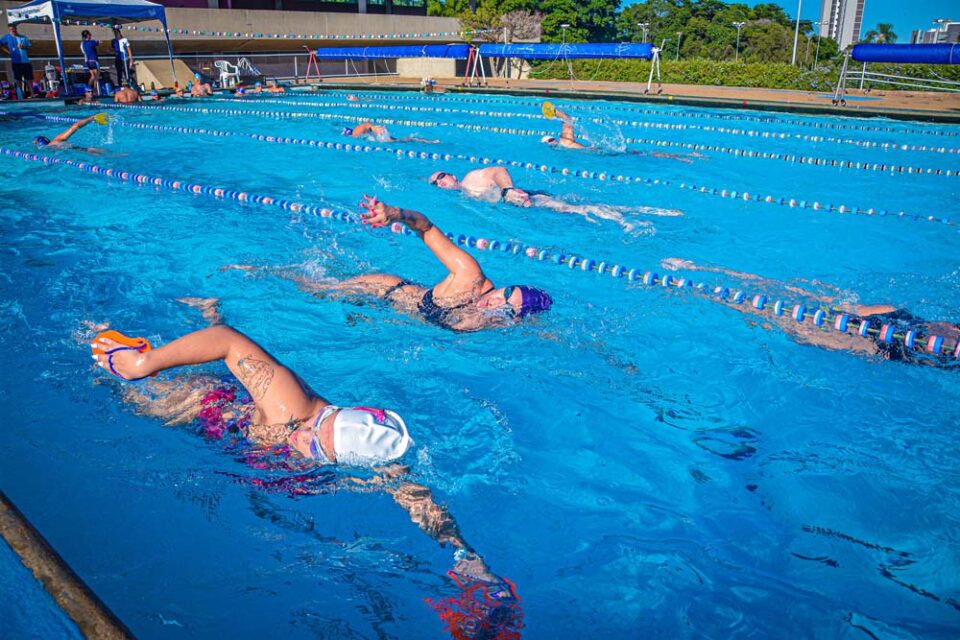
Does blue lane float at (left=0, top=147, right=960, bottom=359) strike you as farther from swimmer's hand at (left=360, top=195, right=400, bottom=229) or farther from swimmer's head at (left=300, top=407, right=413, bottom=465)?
swimmer's head at (left=300, top=407, right=413, bottom=465)

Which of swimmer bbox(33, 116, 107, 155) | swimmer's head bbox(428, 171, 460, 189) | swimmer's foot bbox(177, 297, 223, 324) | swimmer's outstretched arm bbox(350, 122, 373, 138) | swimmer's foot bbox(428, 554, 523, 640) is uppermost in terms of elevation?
swimmer's outstretched arm bbox(350, 122, 373, 138)

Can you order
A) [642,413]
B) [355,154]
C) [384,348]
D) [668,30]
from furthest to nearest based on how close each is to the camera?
[668,30] → [355,154] → [384,348] → [642,413]

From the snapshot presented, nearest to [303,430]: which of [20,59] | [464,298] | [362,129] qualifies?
[464,298]

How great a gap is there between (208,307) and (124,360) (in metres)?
2.21

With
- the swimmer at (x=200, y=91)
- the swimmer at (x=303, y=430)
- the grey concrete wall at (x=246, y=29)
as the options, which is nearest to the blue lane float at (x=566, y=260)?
the swimmer at (x=303, y=430)

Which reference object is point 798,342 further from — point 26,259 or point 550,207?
point 26,259

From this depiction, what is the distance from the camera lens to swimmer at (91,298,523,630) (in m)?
2.56

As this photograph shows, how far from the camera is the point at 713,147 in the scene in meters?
11.4

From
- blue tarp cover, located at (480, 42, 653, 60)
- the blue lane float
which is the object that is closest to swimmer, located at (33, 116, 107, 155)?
the blue lane float

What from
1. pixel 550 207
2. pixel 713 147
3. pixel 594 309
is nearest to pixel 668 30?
pixel 713 147

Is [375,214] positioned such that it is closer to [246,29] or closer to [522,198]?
[522,198]

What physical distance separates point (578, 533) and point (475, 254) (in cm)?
390

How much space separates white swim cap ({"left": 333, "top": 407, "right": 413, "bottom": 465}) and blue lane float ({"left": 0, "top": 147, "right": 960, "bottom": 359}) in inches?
117

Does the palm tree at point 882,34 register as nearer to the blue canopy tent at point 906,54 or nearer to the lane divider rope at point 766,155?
the blue canopy tent at point 906,54
